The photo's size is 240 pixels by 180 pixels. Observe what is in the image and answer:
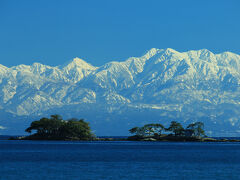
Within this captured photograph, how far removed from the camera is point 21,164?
118000mm

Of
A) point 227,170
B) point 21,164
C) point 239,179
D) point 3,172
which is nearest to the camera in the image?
point 239,179

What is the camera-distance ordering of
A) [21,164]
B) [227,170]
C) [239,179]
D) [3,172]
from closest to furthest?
[239,179] → [3,172] → [227,170] → [21,164]

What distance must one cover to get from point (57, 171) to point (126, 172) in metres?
13.0

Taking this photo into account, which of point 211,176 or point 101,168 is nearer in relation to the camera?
point 211,176

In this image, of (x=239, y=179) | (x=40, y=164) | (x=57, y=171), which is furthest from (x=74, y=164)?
(x=239, y=179)

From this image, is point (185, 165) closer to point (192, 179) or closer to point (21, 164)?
point (192, 179)

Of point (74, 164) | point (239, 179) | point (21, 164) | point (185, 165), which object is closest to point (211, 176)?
point (239, 179)

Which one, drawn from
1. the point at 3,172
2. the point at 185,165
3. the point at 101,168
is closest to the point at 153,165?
the point at 185,165

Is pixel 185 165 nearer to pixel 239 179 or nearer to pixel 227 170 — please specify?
pixel 227 170

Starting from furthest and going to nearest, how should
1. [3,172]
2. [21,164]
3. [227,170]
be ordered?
1. [21,164]
2. [227,170]
3. [3,172]

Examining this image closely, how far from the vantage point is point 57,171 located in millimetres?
102875

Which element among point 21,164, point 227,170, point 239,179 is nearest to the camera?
point 239,179

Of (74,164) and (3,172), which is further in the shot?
(74,164)

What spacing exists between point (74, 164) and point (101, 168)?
10.7 metres
